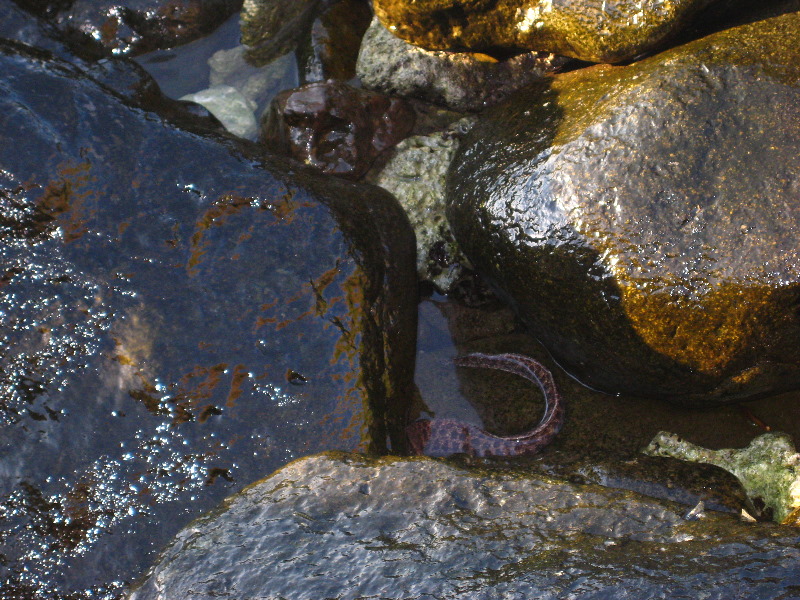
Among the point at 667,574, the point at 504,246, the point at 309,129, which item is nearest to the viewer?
the point at 667,574

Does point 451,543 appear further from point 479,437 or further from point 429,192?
point 429,192

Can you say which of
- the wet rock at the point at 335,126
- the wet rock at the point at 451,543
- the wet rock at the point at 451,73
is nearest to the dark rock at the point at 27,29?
the wet rock at the point at 335,126

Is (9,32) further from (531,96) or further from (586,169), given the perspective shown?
(586,169)

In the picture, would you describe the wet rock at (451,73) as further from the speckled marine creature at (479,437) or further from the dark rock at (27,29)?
the dark rock at (27,29)

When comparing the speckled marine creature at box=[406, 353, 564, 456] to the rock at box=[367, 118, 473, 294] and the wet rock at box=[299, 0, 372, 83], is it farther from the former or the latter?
the wet rock at box=[299, 0, 372, 83]

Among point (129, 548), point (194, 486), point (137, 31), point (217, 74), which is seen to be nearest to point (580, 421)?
point (194, 486)

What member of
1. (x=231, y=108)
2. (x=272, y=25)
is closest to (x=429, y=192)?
(x=231, y=108)

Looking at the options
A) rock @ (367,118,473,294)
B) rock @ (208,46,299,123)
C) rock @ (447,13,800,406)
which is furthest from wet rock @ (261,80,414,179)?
rock @ (447,13,800,406)
